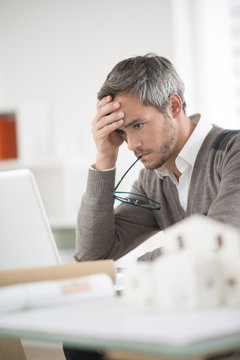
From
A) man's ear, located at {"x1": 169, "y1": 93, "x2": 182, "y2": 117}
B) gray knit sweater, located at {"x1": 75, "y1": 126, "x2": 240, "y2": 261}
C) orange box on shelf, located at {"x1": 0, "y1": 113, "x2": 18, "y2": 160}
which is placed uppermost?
man's ear, located at {"x1": 169, "y1": 93, "x2": 182, "y2": 117}

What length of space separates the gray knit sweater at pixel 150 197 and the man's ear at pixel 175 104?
0.44 ft

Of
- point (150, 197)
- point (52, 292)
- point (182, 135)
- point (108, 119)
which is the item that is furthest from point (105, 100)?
point (52, 292)

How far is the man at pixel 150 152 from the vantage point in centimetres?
176

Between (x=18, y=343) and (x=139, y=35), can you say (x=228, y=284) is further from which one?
(x=139, y=35)

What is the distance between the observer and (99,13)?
385 centimetres

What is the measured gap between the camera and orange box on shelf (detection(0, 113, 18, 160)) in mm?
3885

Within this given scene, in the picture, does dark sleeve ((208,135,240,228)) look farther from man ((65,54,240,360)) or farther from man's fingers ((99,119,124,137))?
man's fingers ((99,119,124,137))

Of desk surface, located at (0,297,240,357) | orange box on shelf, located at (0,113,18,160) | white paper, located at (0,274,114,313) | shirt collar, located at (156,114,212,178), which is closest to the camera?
desk surface, located at (0,297,240,357)

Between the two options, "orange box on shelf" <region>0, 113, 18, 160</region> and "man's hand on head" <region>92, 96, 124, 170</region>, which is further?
"orange box on shelf" <region>0, 113, 18, 160</region>

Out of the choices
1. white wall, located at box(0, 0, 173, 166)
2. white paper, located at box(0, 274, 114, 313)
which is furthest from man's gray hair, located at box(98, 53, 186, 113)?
white wall, located at box(0, 0, 173, 166)

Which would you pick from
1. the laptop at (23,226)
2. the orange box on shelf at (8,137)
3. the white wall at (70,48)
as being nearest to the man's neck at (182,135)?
the laptop at (23,226)

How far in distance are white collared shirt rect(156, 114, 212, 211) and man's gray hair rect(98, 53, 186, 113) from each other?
0.13 metres

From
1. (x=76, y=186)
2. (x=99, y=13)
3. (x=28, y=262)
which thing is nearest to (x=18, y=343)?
(x=28, y=262)

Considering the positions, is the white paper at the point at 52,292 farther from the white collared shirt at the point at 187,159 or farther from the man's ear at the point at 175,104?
the man's ear at the point at 175,104
